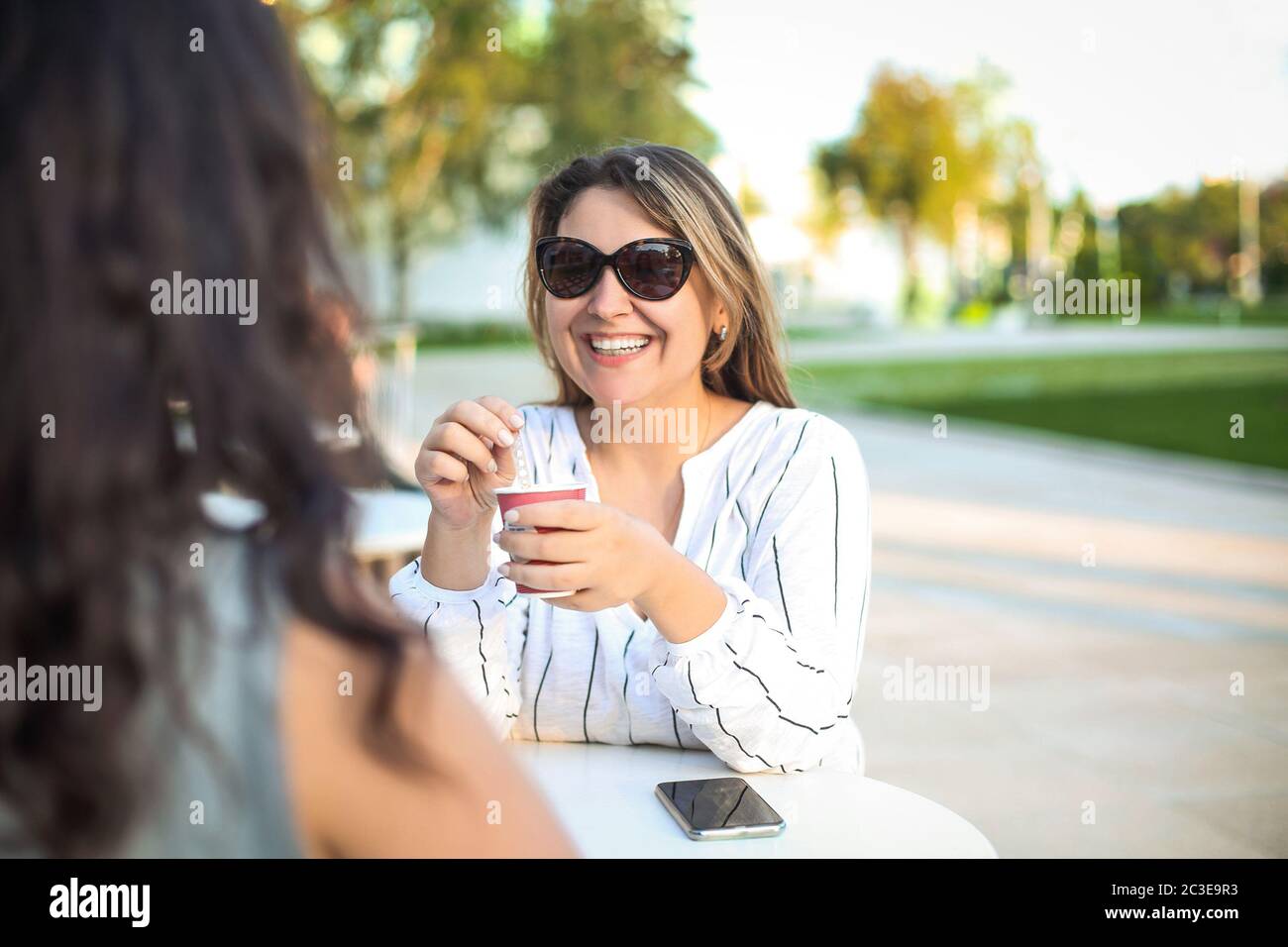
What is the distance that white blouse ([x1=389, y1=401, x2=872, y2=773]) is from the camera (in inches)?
71.9

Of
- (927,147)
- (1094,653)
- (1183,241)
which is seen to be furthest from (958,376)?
(1183,241)

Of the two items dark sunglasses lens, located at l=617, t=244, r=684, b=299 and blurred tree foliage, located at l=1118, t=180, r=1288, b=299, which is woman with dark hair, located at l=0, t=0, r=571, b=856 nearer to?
dark sunglasses lens, located at l=617, t=244, r=684, b=299

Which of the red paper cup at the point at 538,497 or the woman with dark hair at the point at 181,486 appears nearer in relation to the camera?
the woman with dark hair at the point at 181,486

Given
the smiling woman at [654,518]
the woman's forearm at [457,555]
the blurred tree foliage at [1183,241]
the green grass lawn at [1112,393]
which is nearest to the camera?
the smiling woman at [654,518]

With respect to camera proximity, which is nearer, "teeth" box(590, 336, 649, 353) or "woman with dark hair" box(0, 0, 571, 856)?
"woman with dark hair" box(0, 0, 571, 856)

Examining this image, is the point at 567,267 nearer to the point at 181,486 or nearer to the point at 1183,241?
the point at 181,486

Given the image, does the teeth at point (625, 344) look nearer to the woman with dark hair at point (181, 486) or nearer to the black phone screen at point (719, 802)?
the black phone screen at point (719, 802)

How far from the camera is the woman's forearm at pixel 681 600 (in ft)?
5.37

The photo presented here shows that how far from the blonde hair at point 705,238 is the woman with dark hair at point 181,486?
4.79 feet

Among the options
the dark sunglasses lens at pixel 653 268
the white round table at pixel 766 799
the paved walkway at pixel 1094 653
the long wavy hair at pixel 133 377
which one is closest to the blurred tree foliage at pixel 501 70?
the paved walkway at pixel 1094 653

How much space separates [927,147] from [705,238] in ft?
164

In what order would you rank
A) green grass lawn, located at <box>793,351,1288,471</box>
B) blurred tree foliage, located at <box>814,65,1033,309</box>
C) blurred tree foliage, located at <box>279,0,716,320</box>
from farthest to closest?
1. blurred tree foliage, located at <box>814,65,1033,309</box>
2. blurred tree foliage, located at <box>279,0,716,320</box>
3. green grass lawn, located at <box>793,351,1288,471</box>

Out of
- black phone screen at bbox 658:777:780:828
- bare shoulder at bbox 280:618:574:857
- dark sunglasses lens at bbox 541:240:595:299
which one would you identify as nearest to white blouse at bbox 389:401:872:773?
black phone screen at bbox 658:777:780:828

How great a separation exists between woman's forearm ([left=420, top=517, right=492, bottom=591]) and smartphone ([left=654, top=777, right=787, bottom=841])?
0.51m
